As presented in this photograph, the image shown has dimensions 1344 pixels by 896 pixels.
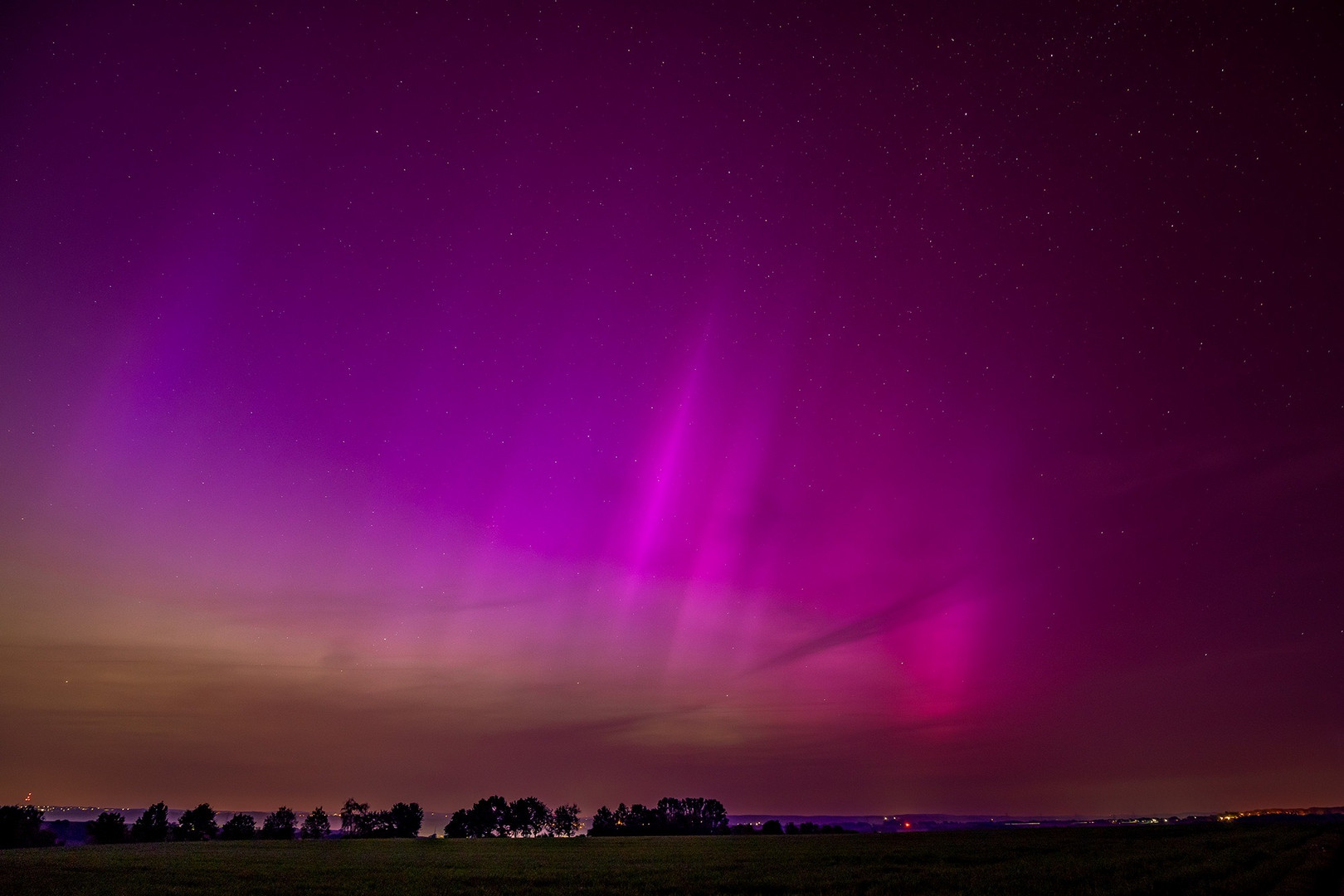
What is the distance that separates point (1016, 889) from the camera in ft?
105

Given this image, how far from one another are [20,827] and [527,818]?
91178 millimetres

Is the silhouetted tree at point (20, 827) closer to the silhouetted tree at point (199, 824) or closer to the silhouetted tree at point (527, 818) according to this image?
the silhouetted tree at point (199, 824)

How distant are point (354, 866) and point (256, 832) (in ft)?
305

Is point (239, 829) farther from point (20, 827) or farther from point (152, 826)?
point (20, 827)

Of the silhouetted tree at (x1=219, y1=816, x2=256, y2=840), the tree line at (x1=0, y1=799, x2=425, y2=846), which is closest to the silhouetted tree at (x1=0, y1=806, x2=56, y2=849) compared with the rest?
the tree line at (x1=0, y1=799, x2=425, y2=846)

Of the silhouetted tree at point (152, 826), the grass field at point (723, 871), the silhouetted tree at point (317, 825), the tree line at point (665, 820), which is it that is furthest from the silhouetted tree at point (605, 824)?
the grass field at point (723, 871)

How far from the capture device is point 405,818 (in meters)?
151

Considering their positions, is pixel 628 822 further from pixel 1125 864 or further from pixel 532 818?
pixel 1125 864

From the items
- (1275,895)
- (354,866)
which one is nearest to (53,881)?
(354,866)

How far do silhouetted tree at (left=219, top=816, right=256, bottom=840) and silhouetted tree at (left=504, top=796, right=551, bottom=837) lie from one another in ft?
183

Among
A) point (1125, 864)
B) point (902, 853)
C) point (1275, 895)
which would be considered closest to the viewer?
point (1275, 895)

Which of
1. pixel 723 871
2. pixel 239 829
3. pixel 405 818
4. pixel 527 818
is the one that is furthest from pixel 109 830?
pixel 723 871

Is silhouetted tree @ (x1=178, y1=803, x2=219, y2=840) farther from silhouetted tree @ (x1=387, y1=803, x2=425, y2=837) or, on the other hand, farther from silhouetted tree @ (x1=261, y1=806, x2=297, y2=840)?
silhouetted tree @ (x1=387, y1=803, x2=425, y2=837)

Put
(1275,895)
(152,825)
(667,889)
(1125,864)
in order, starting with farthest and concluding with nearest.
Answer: (152,825)
(1125,864)
(667,889)
(1275,895)
